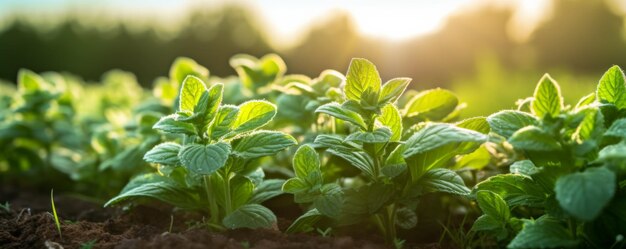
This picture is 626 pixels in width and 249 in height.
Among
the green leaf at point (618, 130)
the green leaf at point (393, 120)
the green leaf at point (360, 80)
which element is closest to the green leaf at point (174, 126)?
the green leaf at point (360, 80)

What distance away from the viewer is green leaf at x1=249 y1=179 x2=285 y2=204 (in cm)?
221

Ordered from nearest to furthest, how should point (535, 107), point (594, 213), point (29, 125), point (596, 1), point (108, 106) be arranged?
point (594, 213), point (535, 107), point (29, 125), point (108, 106), point (596, 1)

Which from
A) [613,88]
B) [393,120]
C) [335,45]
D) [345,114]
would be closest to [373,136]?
[345,114]

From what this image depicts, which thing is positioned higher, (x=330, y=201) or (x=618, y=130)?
(x=618, y=130)

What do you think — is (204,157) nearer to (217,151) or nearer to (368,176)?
(217,151)

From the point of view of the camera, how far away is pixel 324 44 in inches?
614

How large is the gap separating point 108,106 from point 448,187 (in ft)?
11.0

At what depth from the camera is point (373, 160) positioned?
2043mm

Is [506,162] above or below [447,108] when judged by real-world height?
below

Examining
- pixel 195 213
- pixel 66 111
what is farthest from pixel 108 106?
pixel 195 213

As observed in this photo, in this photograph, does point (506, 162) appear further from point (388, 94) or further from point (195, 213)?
point (195, 213)

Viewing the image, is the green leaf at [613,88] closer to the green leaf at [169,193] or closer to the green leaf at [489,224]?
the green leaf at [489,224]

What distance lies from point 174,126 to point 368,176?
2.16 ft

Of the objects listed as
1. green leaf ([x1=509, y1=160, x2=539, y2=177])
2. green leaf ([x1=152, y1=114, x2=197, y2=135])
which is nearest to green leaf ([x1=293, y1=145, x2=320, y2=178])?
green leaf ([x1=152, y1=114, x2=197, y2=135])
